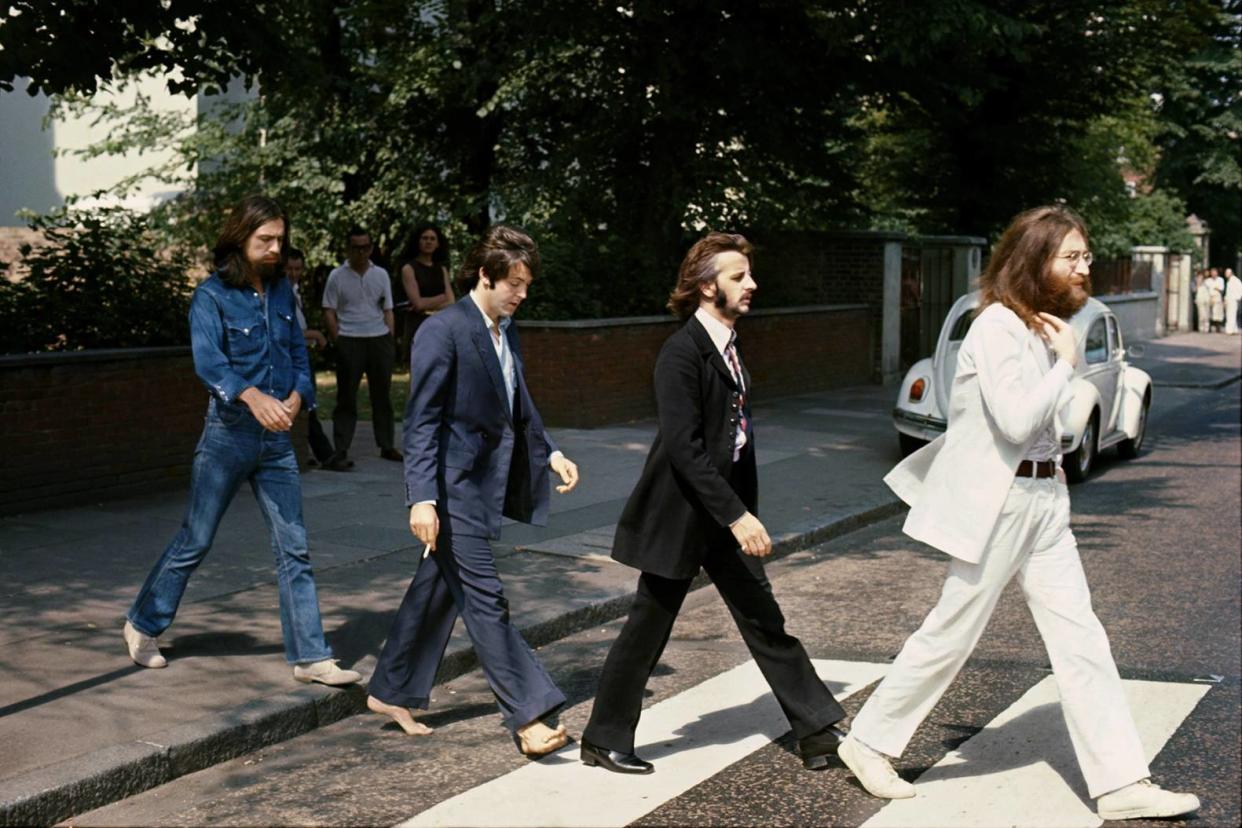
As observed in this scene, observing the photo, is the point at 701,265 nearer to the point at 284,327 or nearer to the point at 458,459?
the point at 458,459

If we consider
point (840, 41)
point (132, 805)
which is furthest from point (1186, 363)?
point (132, 805)

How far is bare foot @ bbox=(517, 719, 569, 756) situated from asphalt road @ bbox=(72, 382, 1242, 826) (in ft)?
0.16

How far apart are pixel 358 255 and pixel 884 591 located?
5.42 meters

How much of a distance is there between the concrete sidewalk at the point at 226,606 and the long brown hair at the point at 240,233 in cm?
161

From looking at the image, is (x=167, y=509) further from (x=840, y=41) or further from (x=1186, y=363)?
(x=1186, y=363)

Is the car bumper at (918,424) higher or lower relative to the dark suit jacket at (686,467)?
lower

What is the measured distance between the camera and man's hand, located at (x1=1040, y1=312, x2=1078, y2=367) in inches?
186

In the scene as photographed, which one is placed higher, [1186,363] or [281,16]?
[281,16]

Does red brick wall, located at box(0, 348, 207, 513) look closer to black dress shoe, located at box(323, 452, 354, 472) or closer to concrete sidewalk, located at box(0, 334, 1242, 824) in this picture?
concrete sidewalk, located at box(0, 334, 1242, 824)

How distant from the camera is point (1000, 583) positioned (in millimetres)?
4930

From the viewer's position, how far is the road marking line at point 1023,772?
484 centimetres

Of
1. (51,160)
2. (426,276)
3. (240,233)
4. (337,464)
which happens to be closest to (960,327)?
(426,276)

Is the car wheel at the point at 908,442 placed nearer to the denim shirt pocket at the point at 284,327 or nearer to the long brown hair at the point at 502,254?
the denim shirt pocket at the point at 284,327

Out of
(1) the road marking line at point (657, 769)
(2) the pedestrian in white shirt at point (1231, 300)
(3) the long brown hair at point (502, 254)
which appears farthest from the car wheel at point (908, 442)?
(2) the pedestrian in white shirt at point (1231, 300)
